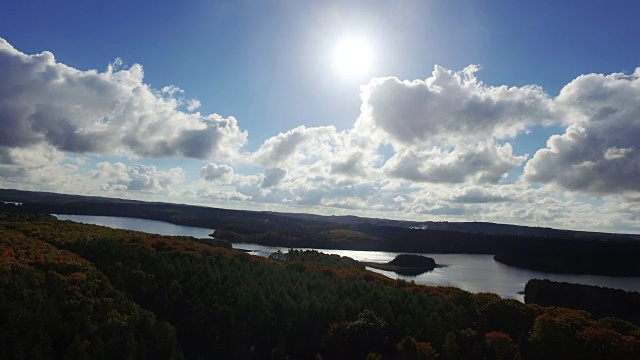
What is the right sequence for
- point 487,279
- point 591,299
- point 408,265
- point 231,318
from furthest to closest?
point 408,265, point 487,279, point 591,299, point 231,318

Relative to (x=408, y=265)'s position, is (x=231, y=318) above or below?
above

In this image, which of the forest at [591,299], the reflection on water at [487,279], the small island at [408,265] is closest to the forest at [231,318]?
the forest at [591,299]

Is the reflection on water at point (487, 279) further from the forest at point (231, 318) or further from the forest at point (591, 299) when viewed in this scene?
the forest at point (231, 318)

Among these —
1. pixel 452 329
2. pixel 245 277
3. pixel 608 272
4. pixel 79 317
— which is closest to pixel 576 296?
pixel 452 329

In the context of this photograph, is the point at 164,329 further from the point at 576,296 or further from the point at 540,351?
the point at 576,296

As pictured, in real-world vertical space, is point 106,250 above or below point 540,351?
above

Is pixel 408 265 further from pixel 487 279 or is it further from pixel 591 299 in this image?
pixel 591 299

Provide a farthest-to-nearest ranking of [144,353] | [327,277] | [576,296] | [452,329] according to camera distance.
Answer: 1. [576,296]
2. [327,277]
3. [452,329]
4. [144,353]

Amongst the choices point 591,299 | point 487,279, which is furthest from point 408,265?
point 591,299
